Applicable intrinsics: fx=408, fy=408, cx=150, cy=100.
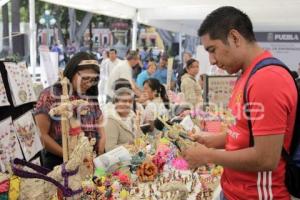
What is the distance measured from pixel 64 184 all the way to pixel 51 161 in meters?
1.12

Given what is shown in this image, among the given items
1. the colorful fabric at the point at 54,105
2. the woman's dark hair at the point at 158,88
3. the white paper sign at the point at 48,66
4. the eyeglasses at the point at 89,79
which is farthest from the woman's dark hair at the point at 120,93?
the white paper sign at the point at 48,66

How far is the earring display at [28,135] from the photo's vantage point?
78.4 inches

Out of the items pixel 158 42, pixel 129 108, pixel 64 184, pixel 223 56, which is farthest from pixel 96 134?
pixel 158 42

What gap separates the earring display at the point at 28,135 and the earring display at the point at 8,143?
0.06 meters

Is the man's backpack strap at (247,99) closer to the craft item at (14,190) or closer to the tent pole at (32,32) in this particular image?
the craft item at (14,190)

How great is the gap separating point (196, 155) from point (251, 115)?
0.77 ft

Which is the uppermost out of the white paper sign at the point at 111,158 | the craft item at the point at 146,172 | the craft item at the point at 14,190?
the craft item at the point at 14,190

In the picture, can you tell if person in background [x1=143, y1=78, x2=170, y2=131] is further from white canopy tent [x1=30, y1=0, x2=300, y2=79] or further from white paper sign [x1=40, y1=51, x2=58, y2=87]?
white canopy tent [x1=30, y1=0, x2=300, y2=79]

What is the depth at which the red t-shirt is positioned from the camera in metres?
1.12

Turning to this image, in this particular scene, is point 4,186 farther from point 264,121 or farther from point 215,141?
point 264,121

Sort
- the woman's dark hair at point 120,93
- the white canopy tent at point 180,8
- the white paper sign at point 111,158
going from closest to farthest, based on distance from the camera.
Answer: the white paper sign at point 111,158 < the woman's dark hair at point 120,93 < the white canopy tent at point 180,8

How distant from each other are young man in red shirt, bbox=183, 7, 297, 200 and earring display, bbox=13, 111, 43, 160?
39.0 inches

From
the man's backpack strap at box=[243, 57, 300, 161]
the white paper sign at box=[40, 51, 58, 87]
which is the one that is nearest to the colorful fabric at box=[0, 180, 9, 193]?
the man's backpack strap at box=[243, 57, 300, 161]

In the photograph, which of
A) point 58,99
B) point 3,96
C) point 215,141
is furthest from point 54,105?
point 215,141
